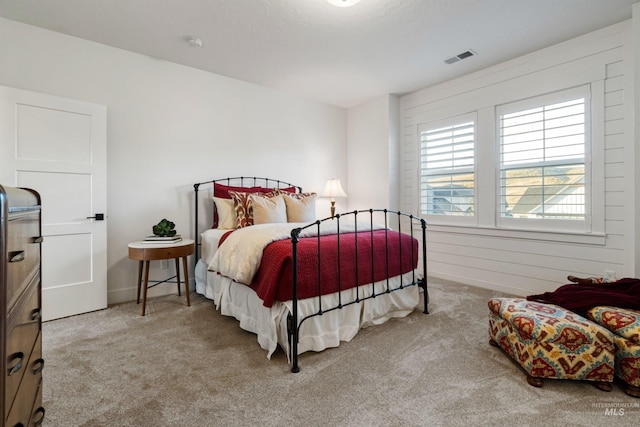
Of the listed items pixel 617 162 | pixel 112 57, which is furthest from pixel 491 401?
pixel 112 57

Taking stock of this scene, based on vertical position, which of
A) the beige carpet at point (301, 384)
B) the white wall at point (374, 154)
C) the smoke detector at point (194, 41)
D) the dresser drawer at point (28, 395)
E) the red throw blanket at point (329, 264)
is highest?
the smoke detector at point (194, 41)

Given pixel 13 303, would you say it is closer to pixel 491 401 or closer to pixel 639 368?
pixel 491 401

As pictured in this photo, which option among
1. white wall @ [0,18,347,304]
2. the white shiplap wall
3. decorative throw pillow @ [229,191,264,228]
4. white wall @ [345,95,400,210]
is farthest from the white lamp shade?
decorative throw pillow @ [229,191,264,228]

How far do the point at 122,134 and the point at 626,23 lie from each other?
4.78 m

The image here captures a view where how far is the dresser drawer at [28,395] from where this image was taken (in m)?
0.82

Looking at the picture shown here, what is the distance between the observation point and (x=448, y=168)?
13.2 ft

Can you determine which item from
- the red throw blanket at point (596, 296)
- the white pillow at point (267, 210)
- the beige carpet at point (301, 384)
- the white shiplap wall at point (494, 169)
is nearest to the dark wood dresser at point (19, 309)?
the beige carpet at point (301, 384)

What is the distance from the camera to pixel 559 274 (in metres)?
3.09

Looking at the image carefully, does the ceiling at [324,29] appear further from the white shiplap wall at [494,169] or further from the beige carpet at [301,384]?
the beige carpet at [301,384]

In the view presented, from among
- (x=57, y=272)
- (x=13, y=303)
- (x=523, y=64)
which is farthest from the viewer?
(x=523, y=64)

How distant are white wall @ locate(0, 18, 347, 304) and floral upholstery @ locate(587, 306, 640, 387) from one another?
359 centimetres

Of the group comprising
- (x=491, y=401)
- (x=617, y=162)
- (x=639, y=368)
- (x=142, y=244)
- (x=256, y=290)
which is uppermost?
(x=617, y=162)

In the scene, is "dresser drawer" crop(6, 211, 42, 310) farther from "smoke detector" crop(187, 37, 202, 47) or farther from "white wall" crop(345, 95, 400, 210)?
"white wall" crop(345, 95, 400, 210)

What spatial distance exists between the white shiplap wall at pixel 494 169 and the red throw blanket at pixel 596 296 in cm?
85
